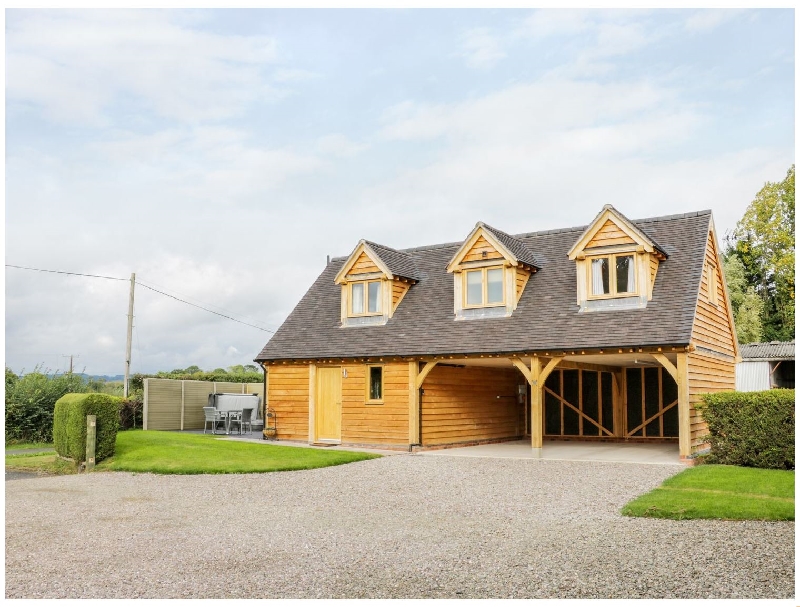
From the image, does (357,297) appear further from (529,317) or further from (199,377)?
(199,377)

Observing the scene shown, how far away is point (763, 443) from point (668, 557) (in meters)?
8.67

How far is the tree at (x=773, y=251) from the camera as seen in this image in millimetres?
37250

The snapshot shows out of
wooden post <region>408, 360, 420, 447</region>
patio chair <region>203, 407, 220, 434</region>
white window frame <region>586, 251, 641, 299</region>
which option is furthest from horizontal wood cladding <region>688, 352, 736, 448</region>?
patio chair <region>203, 407, 220, 434</region>

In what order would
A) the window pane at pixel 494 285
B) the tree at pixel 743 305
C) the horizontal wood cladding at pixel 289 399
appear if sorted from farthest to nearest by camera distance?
the tree at pixel 743 305
the horizontal wood cladding at pixel 289 399
the window pane at pixel 494 285

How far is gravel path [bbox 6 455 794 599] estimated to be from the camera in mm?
6875

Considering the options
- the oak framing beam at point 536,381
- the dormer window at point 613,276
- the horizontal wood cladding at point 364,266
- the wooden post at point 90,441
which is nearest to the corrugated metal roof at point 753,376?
the dormer window at point 613,276

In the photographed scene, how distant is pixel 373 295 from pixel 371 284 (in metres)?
0.34

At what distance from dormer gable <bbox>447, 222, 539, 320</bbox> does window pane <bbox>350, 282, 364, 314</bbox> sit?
304 cm

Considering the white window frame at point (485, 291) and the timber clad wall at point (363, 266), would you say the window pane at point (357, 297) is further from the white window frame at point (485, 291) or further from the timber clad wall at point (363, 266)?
the white window frame at point (485, 291)

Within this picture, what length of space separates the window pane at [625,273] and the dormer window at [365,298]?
7160 mm

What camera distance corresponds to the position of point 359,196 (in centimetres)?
2538

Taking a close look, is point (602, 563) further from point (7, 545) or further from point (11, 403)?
point (11, 403)

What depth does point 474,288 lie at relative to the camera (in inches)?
840

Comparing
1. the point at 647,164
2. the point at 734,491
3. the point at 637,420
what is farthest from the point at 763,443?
the point at 647,164
